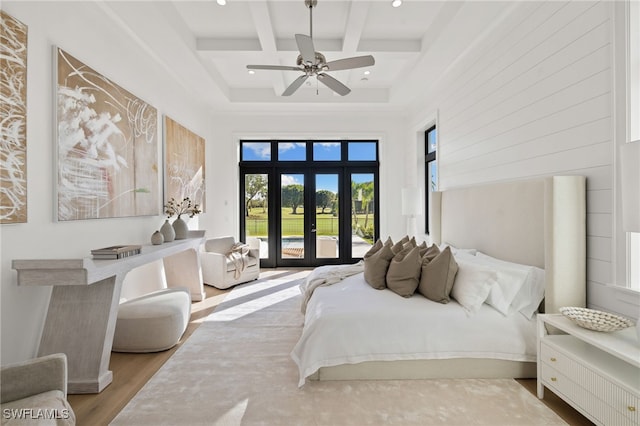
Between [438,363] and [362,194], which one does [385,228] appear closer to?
[362,194]

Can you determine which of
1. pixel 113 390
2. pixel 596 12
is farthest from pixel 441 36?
pixel 113 390

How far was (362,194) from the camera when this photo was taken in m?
6.08

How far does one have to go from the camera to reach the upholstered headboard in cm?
209

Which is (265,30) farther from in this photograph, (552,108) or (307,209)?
(307,209)

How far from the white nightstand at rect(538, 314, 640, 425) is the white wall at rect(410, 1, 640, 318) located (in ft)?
1.11

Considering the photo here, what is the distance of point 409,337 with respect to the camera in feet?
7.04

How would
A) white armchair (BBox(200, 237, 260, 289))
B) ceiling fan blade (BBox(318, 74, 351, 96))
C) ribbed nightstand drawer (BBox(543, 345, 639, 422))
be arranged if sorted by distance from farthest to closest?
white armchair (BBox(200, 237, 260, 289))
ceiling fan blade (BBox(318, 74, 351, 96))
ribbed nightstand drawer (BBox(543, 345, 639, 422))

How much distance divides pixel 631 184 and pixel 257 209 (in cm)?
535

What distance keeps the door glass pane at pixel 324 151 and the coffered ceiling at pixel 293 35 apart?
4.37 feet

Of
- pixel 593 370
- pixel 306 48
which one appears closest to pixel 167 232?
pixel 306 48

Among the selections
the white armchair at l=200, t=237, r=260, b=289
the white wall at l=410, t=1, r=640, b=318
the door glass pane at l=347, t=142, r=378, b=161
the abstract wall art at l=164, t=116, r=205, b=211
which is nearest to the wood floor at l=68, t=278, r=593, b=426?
the white wall at l=410, t=1, r=640, b=318

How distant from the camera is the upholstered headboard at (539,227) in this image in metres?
2.09

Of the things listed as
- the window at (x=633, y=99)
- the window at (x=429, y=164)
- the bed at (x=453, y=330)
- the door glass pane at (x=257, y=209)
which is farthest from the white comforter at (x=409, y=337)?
the door glass pane at (x=257, y=209)

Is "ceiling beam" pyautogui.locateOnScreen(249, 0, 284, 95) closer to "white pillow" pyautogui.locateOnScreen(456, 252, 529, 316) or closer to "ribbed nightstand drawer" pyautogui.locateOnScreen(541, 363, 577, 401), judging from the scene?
"white pillow" pyautogui.locateOnScreen(456, 252, 529, 316)
